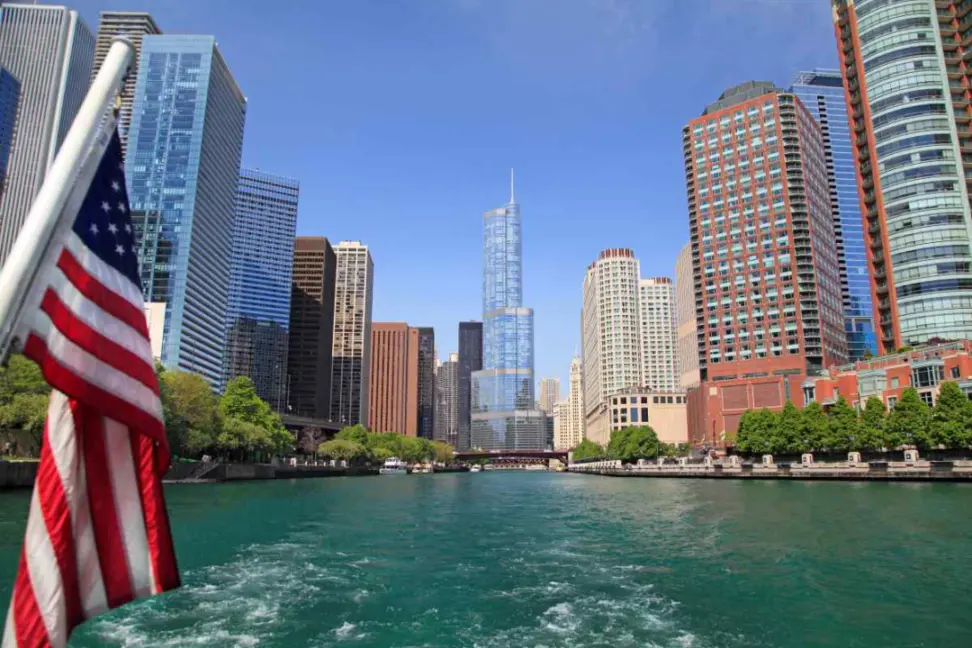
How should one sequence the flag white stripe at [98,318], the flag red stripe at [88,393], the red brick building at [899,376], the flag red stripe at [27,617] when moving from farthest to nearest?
the red brick building at [899,376] < the flag white stripe at [98,318] < the flag red stripe at [88,393] < the flag red stripe at [27,617]

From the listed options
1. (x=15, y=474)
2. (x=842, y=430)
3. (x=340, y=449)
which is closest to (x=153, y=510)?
(x=15, y=474)

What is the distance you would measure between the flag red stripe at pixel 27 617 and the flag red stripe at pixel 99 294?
2136mm

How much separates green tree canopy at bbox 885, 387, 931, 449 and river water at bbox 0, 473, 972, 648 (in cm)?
5650

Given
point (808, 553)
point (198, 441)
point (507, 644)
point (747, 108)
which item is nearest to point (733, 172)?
point (747, 108)

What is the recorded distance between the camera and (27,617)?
17.3 ft

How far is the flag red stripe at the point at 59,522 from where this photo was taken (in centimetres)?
539

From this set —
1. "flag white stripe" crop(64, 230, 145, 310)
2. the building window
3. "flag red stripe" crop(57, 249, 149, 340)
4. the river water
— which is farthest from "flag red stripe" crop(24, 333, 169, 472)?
the building window

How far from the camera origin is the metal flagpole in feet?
16.6

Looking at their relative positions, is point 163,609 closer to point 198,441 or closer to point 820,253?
point 198,441

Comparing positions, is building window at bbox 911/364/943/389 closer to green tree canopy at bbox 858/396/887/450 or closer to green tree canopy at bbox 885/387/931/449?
green tree canopy at bbox 885/387/931/449

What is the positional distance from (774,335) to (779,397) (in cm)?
1650

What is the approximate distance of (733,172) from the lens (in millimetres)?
171875

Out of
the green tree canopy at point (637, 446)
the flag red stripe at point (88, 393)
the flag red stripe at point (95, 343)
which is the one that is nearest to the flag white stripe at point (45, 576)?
the flag red stripe at point (88, 393)

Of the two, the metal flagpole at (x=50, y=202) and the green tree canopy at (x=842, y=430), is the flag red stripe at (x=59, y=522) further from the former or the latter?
the green tree canopy at (x=842, y=430)
